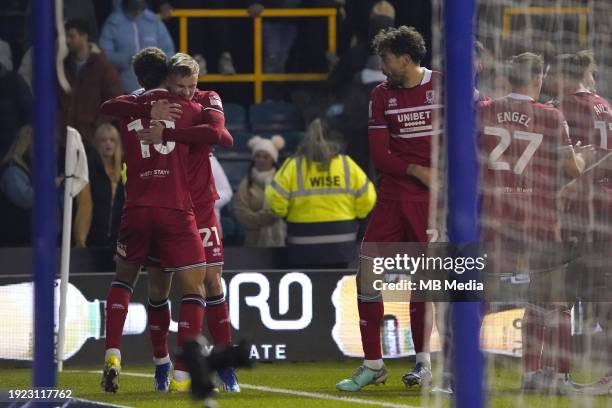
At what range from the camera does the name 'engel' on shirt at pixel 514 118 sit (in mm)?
8781

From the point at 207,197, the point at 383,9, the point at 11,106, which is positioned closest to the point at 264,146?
the point at 383,9

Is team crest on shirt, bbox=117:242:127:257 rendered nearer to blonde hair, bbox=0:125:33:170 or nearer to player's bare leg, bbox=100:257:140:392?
player's bare leg, bbox=100:257:140:392

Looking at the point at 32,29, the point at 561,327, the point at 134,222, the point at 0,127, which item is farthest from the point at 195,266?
the point at 0,127

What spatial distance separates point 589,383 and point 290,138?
18.6 ft

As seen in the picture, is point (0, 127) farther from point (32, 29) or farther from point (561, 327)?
point (32, 29)

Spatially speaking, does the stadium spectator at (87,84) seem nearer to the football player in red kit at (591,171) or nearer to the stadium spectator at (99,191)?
the stadium spectator at (99,191)

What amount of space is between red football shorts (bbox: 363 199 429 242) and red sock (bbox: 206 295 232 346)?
939mm

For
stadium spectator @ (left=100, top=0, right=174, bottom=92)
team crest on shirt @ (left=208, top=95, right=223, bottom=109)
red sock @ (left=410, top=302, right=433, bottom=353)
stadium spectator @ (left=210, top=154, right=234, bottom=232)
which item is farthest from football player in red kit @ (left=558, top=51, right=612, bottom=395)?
stadium spectator @ (left=100, top=0, right=174, bottom=92)

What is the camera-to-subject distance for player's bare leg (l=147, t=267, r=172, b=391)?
9.45 m

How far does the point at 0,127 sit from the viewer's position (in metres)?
13.7

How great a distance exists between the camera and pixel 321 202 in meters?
12.0

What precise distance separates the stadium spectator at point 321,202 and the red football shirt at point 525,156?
294cm

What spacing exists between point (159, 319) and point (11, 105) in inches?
190

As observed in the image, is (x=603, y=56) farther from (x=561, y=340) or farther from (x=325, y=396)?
(x=325, y=396)
